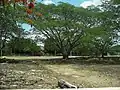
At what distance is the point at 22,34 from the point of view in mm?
34625

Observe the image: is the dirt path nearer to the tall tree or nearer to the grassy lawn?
the grassy lawn

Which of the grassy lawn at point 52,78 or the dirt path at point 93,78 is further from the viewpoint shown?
the dirt path at point 93,78

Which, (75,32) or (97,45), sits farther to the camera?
(97,45)

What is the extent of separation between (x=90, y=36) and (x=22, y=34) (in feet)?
23.6

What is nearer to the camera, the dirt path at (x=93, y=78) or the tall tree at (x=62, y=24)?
the dirt path at (x=93, y=78)

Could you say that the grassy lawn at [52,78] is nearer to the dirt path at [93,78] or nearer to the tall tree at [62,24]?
the dirt path at [93,78]

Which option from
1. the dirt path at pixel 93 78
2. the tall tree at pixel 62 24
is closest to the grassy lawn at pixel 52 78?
the dirt path at pixel 93 78

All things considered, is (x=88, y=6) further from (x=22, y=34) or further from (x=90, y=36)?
(x=22, y=34)

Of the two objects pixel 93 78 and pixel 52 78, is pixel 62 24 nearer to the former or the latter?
pixel 93 78

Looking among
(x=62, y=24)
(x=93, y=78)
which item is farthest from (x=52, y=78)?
(x=62, y=24)

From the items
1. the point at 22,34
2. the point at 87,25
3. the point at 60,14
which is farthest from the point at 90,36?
the point at 22,34

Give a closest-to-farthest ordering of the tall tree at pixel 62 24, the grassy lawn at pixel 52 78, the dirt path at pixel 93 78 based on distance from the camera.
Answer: the grassy lawn at pixel 52 78 → the dirt path at pixel 93 78 → the tall tree at pixel 62 24

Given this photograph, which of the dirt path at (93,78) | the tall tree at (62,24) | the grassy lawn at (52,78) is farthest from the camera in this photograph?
the tall tree at (62,24)

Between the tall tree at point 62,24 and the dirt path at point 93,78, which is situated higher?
the tall tree at point 62,24
